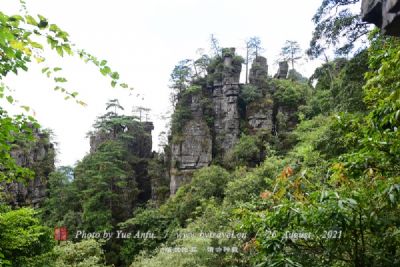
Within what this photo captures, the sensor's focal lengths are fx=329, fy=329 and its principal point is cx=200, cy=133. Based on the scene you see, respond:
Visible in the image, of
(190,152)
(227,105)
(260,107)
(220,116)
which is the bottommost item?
(190,152)

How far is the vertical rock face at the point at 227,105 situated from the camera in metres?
19.7

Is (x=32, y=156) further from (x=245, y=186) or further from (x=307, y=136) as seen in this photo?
(x=307, y=136)

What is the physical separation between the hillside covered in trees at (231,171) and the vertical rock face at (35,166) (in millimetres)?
91

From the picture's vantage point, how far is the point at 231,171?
17062 millimetres

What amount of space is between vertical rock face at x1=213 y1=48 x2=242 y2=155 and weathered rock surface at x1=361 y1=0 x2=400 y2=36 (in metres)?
17.2

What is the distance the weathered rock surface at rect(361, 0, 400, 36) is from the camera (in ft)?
6.01

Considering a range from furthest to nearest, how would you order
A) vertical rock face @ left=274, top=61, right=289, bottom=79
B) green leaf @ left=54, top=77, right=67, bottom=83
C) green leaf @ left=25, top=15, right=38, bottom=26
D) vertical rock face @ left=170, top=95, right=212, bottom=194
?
vertical rock face @ left=274, top=61, right=289, bottom=79
vertical rock face @ left=170, top=95, right=212, bottom=194
green leaf @ left=54, top=77, right=67, bottom=83
green leaf @ left=25, top=15, right=38, bottom=26

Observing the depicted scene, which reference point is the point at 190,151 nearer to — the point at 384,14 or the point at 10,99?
the point at 384,14

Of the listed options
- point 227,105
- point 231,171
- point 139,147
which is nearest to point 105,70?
point 231,171

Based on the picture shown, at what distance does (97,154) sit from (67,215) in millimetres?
3537

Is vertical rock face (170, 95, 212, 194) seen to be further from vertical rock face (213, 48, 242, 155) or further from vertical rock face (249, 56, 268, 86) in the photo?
vertical rock face (249, 56, 268, 86)

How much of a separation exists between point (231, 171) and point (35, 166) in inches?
487

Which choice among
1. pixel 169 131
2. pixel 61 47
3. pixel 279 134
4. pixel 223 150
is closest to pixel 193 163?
pixel 223 150

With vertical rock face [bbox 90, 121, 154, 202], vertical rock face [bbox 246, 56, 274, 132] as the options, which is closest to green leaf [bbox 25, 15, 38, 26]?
vertical rock face [bbox 246, 56, 274, 132]
